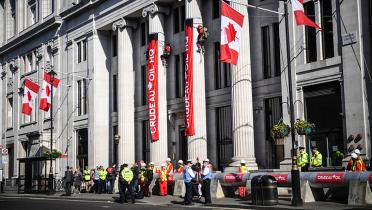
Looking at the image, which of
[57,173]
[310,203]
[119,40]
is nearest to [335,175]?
[310,203]

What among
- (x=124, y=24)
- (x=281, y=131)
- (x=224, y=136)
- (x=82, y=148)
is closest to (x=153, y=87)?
(x=224, y=136)

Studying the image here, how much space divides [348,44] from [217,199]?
926cm

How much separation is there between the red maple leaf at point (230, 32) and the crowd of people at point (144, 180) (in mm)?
5771

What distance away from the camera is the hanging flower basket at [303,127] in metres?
25.3

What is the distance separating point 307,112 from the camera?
2761 cm

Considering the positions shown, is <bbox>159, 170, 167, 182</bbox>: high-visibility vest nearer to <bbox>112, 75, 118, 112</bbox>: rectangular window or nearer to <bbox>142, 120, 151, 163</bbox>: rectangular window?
<bbox>142, 120, 151, 163</bbox>: rectangular window

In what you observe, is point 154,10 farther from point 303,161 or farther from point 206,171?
point 303,161

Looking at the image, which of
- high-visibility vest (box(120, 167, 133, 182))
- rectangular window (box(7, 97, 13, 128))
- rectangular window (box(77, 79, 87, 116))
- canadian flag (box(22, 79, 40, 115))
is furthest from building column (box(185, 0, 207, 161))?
rectangular window (box(7, 97, 13, 128))

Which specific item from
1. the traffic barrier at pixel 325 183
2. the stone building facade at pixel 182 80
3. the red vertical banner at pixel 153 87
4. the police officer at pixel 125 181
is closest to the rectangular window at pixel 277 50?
the stone building facade at pixel 182 80

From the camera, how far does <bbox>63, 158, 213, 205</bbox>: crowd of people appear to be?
24.1 meters

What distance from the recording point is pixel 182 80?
37750 mm

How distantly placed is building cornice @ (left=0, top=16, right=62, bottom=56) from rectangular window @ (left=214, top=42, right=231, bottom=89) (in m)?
21.7

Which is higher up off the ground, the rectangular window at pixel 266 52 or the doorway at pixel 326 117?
the rectangular window at pixel 266 52

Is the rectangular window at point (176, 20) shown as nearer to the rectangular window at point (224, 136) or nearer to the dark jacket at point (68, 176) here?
the rectangular window at point (224, 136)
